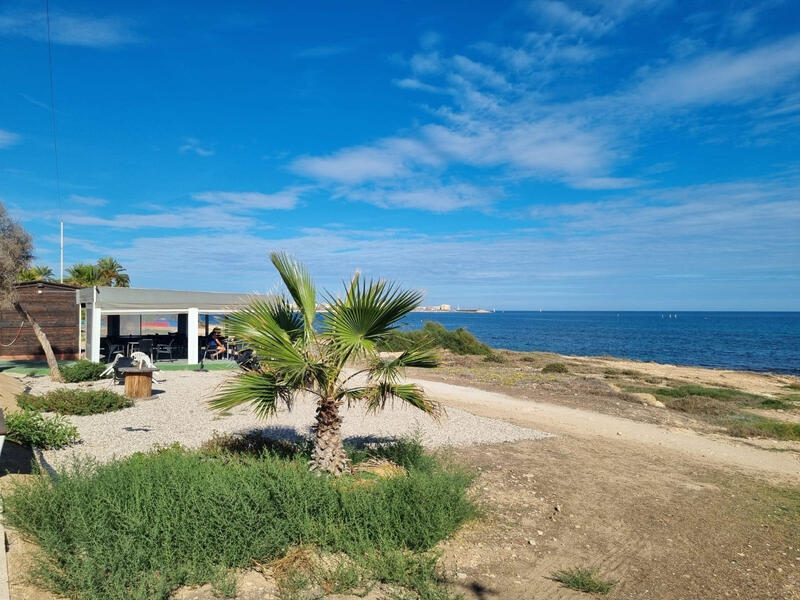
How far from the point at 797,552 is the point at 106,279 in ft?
146

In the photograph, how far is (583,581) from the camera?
4258mm

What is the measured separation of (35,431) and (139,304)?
1069cm

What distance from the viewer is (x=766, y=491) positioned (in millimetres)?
7121

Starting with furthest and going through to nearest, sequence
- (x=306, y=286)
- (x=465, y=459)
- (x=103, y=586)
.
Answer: (x=465, y=459), (x=306, y=286), (x=103, y=586)

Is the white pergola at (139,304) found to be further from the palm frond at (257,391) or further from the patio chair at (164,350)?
the palm frond at (257,391)

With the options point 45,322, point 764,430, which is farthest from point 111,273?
point 764,430

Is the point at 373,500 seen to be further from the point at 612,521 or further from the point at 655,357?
the point at 655,357

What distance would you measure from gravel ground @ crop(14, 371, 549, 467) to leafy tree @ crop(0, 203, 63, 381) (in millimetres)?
2293

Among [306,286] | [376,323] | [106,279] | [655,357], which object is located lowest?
[655,357]

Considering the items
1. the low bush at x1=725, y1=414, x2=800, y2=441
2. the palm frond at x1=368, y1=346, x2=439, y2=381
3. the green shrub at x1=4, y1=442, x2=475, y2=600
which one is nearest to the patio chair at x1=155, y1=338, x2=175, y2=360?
the green shrub at x1=4, y1=442, x2=475, y2=600

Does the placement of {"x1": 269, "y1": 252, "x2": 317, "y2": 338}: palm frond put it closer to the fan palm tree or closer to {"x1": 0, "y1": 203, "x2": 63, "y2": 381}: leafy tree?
the fan palm tree

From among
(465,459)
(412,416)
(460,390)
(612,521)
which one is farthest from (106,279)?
(612,521)

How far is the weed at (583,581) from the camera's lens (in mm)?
4215

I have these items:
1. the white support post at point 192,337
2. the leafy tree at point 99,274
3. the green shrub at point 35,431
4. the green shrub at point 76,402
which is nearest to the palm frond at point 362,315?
the green shrub at point 35,431
